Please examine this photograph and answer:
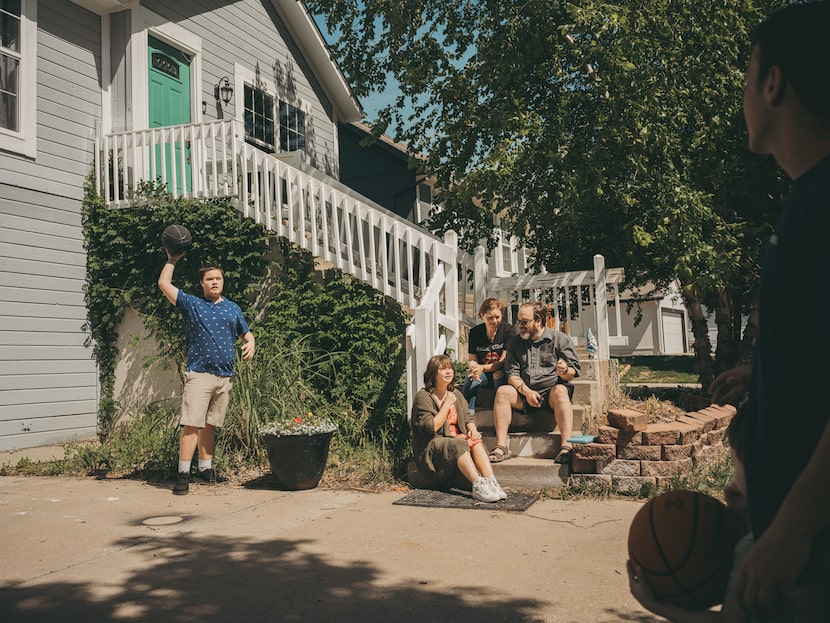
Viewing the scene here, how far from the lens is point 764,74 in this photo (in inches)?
→ 57.1

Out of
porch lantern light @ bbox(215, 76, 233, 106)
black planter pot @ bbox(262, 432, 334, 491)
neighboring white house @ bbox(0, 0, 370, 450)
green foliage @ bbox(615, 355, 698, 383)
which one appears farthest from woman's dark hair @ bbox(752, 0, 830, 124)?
green foliage @ bbox(615, 355, 698, 383)

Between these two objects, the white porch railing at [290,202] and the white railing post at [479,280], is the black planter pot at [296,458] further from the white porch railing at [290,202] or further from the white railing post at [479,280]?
the white railing post at [479,280]

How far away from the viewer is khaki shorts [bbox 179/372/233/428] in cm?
639

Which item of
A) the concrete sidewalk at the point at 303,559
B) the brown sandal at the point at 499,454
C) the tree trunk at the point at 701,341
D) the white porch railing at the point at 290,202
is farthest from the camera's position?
the tree trunk at the point at 701,341

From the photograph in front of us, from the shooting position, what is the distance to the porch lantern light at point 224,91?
11922mm

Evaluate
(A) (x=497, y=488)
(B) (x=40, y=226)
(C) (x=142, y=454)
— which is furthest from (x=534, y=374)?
(B) (x=40, y=226)

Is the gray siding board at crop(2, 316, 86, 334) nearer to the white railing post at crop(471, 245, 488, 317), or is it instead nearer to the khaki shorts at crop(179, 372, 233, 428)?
the khaki shorts at crop(179, 372, 233, 428)

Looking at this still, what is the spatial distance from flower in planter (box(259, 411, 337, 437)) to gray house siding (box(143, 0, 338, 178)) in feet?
22.8

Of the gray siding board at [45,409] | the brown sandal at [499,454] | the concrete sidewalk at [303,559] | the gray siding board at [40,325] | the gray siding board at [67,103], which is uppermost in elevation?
the gray siding board at [67,103]

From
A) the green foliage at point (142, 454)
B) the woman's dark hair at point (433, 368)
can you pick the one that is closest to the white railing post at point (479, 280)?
the woman's dark hair at point (433, 368)

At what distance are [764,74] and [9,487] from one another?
275 inches

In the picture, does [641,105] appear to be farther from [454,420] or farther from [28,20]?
[28,20]

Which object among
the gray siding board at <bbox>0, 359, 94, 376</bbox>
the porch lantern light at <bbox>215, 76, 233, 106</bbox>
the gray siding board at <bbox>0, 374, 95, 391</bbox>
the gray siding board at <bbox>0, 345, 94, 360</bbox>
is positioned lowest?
the gray siding board at <bbox>0, 374, 95, 391</bbox>

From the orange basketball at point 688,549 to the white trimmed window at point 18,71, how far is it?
8.91 m
